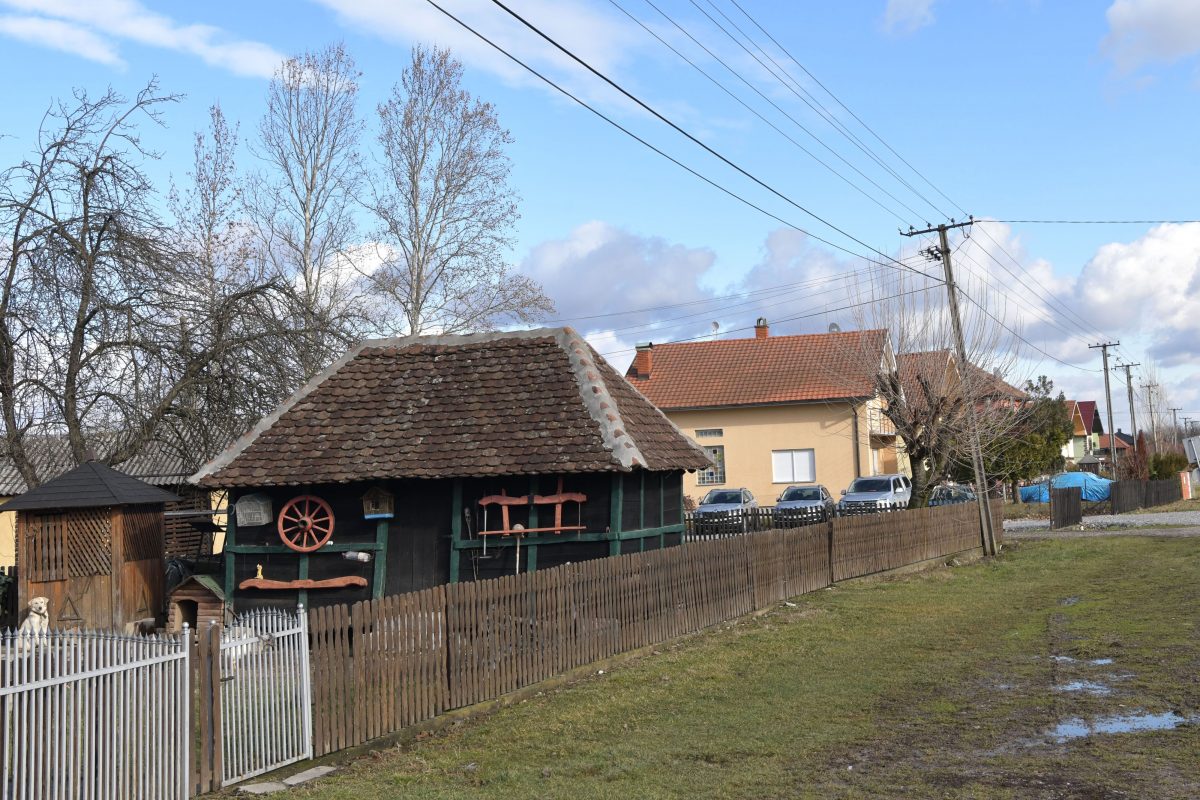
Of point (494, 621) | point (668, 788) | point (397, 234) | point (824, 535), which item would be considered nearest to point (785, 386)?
point (397, 234)

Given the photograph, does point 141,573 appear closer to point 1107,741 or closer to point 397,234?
point 1107,741

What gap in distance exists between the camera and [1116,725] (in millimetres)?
9461

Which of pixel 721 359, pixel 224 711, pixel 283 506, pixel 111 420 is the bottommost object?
pixel 224 711

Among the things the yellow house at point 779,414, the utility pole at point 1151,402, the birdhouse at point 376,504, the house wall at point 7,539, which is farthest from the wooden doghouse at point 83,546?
the utility pole at point 1151,402

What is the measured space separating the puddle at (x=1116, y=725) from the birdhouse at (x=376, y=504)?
30.9 ft

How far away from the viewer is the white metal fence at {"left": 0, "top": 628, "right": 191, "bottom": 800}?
23.0ft

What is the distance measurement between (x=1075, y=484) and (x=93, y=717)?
52882 millimetres

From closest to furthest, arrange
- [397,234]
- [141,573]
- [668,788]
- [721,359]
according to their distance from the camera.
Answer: [668,788] → [141,573] → [397,234] → [721,359]

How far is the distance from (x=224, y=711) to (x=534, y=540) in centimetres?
734

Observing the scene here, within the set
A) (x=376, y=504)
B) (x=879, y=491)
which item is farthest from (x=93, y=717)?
(x=879, y=491)

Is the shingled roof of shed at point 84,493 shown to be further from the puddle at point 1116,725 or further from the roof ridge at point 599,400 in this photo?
the puddle at point 1116,725

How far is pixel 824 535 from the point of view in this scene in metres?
21.1

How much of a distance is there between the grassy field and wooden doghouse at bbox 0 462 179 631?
8.03 metres

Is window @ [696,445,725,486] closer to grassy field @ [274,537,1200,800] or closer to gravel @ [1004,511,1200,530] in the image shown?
gravel @ [1004,511,1200,530]
